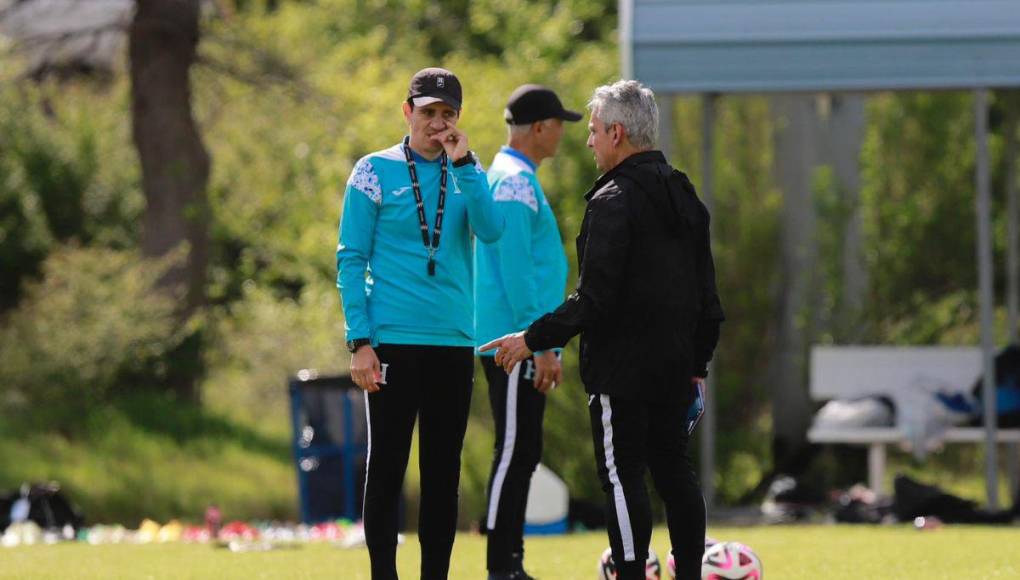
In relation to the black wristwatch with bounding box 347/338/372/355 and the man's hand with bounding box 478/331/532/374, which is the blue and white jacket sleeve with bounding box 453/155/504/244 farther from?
the black wristwatch with bounding box 347/338/372/355

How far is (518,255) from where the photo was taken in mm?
6930

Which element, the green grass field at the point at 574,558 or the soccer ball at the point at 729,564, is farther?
the green grass field at the point at 574,558

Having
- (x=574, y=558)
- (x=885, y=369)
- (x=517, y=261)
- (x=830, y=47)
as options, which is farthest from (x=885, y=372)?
(x=517, y=261)

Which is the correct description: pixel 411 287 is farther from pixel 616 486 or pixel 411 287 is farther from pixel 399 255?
pixel 616 486

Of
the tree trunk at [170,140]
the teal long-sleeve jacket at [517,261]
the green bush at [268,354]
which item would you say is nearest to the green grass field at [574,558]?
the teal long-sleeve jacket at [517,261]

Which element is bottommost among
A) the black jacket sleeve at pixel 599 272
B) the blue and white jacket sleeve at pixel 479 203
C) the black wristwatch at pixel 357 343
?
the black wristwatch at pixel 357 343

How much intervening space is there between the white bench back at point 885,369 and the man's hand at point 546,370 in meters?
6.59

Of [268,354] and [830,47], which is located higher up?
[830,47]

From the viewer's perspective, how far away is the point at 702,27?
11234 mm

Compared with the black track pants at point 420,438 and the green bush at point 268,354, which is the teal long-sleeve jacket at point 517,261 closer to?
the black track pants at point 420,438

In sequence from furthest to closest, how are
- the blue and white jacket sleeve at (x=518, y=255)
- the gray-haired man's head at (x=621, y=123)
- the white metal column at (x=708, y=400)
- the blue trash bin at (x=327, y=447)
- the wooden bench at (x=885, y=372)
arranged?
the wooden bench at (x=885, y=372), the blue trash bin at (x=327, y=447), the white metal column at (x=708, y=400), the blue and white jacket sleeve at (x=518, y=255), the gray-haired man's head at (x=621, y=123)

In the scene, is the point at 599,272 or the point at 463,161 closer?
the point at 599,272

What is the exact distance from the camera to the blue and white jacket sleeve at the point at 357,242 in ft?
19.3

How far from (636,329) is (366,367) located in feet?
2.86
